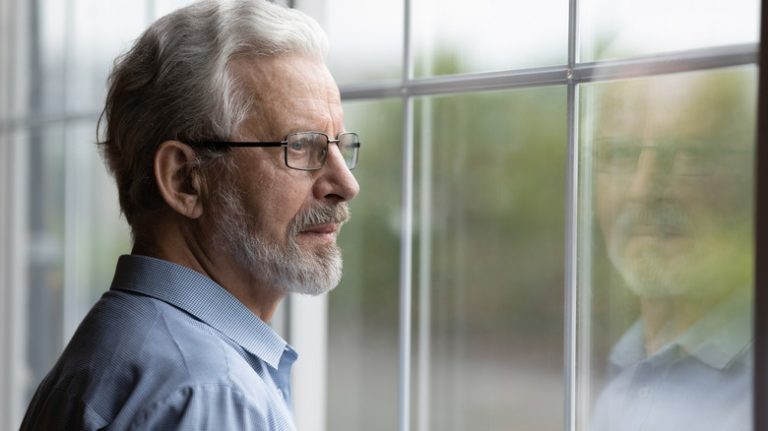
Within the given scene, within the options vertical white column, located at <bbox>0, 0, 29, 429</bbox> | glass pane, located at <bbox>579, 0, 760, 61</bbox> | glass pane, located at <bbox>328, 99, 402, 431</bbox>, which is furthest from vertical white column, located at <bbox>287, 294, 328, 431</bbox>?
vertical white column, located at <bbox>0, 0, 29, 429</bbox>

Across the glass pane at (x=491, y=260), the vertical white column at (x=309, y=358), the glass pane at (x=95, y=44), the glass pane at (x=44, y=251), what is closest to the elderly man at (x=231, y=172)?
the glass pane at (x=491, y=260)

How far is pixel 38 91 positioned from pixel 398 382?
2.32 meters

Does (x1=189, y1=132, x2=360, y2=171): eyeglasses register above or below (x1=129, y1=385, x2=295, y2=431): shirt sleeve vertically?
above

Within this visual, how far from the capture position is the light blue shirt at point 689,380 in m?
1.59

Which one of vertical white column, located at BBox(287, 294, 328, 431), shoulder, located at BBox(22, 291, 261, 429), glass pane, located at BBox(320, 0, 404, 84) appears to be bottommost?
vertical white column, located at BBox(287, 294, 328, 431)

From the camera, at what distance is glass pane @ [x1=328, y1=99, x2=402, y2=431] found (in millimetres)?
2334

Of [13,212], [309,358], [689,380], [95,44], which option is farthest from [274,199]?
[13,212]

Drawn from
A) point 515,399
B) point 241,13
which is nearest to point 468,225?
point 515,399

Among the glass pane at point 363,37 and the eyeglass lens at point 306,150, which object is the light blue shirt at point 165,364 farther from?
the glass pane at point 363,37

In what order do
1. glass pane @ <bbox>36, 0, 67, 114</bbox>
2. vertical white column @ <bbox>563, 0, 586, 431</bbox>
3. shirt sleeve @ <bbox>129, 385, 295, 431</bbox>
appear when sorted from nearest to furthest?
shirt sleeve @ <bbox>129, 385, 295, 431</bbox>, vertical white column @ <bbox>563, 0, 586, 431</bbox>, glass pane @ <bbox>36, 0, 67, 114</bbox>

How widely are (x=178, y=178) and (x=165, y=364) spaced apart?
0.41 metres

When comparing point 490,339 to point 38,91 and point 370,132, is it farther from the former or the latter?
point 38,91

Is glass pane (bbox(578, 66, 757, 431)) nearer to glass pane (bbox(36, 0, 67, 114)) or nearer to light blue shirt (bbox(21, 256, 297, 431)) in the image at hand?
light blue shirt (bbox(21, 256, 297, 431))

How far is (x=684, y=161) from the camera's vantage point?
166 centimetres
